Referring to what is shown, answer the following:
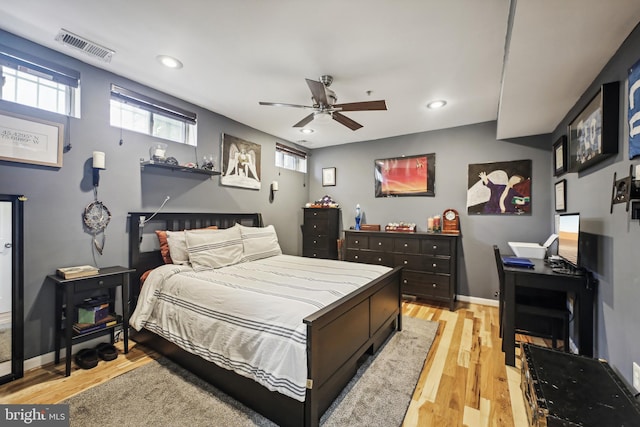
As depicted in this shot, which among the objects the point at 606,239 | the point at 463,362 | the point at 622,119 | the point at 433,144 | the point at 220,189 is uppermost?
the point at 433,144

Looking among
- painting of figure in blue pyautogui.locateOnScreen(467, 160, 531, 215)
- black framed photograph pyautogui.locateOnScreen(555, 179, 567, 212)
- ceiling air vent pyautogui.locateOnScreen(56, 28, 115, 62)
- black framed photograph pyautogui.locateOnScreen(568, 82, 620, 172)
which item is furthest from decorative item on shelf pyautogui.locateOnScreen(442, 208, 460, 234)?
ceiling air vent pyautogui.locateOnScreen(56, 28, 115, 62)

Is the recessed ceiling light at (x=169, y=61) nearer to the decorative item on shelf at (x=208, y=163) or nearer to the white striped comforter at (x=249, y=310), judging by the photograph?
the decorative item on shelf at (x=208, y=163)

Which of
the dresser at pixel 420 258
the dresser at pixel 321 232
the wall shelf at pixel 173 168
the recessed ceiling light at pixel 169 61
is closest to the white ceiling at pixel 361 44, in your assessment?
the recessed ceiling light at pixel 169 61

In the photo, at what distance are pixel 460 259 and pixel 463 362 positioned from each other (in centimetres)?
205

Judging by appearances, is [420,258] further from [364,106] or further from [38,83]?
[38,83]

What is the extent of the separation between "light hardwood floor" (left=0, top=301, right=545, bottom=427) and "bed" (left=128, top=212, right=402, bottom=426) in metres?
0.46

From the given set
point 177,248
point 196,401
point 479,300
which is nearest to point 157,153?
point 177,248

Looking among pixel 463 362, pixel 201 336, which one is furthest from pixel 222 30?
pixel 463 362

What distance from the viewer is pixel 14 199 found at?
2.13 meters

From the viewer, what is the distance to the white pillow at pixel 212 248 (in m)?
2.81

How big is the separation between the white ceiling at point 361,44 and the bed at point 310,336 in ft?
5.49

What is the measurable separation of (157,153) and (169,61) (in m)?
0.98

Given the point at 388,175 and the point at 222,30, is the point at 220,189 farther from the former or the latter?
the point at 388,175

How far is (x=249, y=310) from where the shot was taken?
71.3 inches
